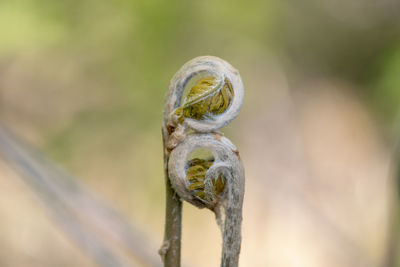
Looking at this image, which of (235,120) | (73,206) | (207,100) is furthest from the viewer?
(235,120)

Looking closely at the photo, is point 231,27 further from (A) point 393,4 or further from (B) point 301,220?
(B) point 301,220

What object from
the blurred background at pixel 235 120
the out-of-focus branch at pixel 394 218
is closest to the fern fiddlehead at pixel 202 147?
the out-of-focus branch at pixel 394 218

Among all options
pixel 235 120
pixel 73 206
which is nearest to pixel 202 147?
pixel 73 206

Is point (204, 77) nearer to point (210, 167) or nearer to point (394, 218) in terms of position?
point (210, 167)

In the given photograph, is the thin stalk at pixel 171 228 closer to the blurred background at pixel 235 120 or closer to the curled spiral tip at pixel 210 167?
the curled spiral tip at pixel 210 167

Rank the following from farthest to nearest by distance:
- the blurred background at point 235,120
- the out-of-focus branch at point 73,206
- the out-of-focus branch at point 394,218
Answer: the blurred background at point 235,120 → the out-of-focus branch at point 394,218 → the out-of-focus branch at point 73,206

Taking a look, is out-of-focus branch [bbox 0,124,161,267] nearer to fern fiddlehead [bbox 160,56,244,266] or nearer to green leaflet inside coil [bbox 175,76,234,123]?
fern fiddlehead [bbox 160,56,244,266]
